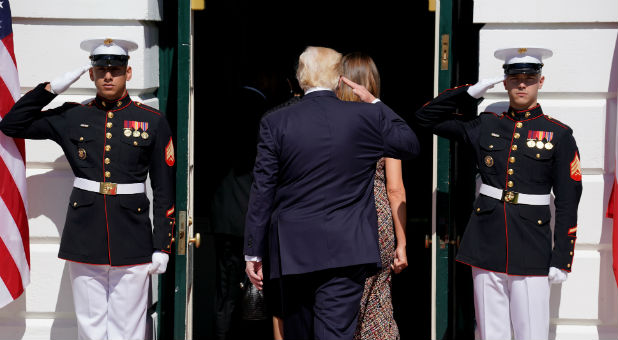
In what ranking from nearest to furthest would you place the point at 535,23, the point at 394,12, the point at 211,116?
the point at 535,23, the point at 211,116, the point at 394,12

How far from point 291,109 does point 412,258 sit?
2.94 metres

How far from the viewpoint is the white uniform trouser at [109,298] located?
15.3ft

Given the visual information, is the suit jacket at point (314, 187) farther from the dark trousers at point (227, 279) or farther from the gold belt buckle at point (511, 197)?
the dark trousers at point (227, 279)

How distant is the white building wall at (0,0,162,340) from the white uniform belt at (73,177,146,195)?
0.57m

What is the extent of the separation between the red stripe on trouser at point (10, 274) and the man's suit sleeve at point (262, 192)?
52.1 inches

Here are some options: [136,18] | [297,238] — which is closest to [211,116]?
[136,18]

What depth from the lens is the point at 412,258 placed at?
699 cm

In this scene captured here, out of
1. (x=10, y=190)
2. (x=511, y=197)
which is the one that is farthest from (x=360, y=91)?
(x=10, y=190)

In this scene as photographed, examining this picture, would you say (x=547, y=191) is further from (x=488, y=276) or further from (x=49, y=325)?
(x=49, y=325)

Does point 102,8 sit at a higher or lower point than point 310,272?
higher

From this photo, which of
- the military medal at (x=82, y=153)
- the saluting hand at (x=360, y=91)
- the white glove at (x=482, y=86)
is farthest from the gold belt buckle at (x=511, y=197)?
the military medal at (x=82, y=153)

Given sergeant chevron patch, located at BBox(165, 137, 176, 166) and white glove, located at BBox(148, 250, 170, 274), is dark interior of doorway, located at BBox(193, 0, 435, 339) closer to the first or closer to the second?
sergeant chevron patch, located at BBox(165, 137, 176, 166)

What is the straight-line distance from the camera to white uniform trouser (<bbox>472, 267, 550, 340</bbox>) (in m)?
4.52

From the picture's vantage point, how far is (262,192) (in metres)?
4.21
